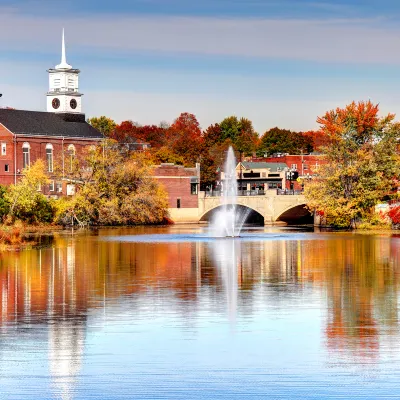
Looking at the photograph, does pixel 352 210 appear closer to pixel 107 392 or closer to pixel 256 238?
pixel 256 238

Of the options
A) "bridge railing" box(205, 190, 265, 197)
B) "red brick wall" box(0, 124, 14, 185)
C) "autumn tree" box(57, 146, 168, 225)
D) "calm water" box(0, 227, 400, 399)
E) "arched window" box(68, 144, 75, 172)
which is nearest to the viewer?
"calm water" box(0, 227, 400, 399)

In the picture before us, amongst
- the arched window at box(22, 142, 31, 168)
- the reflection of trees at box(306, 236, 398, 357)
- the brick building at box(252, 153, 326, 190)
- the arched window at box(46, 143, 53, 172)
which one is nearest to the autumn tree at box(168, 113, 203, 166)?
the brick building at box(252, 153, 326, 190)

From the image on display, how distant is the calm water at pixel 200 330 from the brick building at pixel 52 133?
236 feet

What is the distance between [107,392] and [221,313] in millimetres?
9998

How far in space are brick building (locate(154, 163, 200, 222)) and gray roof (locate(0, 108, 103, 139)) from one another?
13.1m

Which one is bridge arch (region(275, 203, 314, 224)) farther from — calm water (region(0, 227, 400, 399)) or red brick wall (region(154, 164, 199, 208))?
calm water (region(0, 227, 400, 399))

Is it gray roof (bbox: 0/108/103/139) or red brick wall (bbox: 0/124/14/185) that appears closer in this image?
red brick wall (bbox: 0/124/14/185)

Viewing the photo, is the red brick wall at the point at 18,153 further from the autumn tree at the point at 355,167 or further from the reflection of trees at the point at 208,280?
the reflection of trees at the point at 208,280

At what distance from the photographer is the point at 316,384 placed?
1895 centimetres

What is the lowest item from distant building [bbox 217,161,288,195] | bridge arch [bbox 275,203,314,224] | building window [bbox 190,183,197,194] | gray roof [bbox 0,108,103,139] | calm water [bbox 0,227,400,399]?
calm water [bbox 0,227,400,399]

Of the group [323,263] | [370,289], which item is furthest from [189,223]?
[370,289]

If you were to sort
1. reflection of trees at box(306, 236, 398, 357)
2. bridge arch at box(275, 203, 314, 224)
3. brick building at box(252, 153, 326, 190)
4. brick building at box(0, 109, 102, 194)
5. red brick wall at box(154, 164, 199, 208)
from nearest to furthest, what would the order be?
reflection of trees at box(306, 236, 398, 357) → bridge arch at box(275, 203, 314, 224) → brick building at box(0, 109, 102, 194) → red brick wall at box(154, 164, 199, 208) → brick building at box(252, 153, 326, 190)

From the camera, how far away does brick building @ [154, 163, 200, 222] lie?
12256 centimetres

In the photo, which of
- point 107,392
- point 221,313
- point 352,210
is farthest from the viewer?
point 352,210
